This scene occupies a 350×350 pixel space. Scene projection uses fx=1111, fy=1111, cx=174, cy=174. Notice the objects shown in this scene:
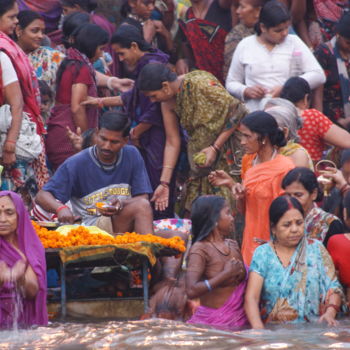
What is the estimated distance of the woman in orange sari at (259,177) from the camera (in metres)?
8.90

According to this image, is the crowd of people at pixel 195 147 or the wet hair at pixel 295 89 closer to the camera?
the crowd of people at pixel 195 147

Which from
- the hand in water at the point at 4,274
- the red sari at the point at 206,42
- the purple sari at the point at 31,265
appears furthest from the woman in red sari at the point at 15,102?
the red sari at the point at 206,42

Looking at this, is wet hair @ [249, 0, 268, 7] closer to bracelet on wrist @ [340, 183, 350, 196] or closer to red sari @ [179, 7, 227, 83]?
red sari @ [179, 7, 227, 83]

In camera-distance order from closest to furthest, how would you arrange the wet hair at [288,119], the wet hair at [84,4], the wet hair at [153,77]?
the wet hair at [288,119] < the wet hair at [153,77] < the wet hair at [84,4]

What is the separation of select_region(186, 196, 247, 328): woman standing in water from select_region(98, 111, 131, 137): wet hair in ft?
4.58

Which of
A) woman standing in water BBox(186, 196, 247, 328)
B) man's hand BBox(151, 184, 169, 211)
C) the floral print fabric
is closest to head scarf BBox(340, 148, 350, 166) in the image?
the floral print fabric

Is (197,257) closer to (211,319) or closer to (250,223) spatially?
(211,319)

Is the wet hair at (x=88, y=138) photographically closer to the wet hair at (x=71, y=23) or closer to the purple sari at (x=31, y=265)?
the wet hair at (x=71, y=23)

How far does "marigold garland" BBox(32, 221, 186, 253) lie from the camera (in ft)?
27.4

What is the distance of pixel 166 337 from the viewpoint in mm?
7422

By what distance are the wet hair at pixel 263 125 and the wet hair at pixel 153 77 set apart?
1.12 meters

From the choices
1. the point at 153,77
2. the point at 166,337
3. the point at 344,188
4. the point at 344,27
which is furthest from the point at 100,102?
the point at 166,337

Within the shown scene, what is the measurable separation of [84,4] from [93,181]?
3.13m

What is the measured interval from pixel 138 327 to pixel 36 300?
2.47 feet
